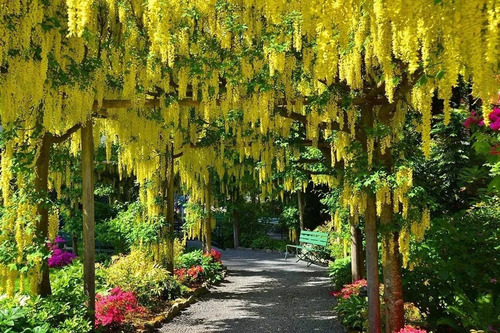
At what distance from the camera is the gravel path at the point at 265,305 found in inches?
294

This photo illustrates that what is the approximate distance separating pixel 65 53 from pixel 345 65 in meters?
3.20

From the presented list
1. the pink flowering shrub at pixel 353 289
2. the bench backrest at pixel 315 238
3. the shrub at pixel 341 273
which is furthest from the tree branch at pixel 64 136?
the bench backrest at pixel 315 238

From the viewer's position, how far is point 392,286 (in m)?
5.61

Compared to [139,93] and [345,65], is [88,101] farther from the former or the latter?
[345,65]

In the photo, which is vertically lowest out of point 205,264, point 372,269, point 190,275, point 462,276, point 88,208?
point 190,275

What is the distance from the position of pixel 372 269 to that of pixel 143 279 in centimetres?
484

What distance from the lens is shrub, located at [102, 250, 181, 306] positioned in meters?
8.48

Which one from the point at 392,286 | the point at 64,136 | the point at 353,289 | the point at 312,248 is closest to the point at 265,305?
the point at 353,289

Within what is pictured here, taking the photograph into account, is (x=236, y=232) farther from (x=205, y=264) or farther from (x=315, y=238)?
(x=205, y=264)

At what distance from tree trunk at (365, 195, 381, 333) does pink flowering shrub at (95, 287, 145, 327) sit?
12.1 ft

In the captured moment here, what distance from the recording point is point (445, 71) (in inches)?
94.1

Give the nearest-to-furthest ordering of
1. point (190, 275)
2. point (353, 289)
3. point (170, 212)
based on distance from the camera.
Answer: point (353, 289)
point (170, 212)
point (190, 275)

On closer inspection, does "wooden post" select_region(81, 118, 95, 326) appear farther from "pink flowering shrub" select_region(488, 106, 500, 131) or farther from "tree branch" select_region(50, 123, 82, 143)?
"pink flowering shrub" select_region(488, 106, 500, 131)

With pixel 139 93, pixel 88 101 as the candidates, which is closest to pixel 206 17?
pixel 139 93
